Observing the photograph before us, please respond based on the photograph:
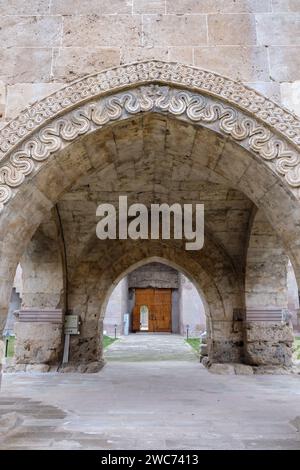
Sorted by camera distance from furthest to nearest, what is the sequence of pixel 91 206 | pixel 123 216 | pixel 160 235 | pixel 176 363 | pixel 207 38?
pixel 176 363 < pixel 160 235 < pixel 123 216 < pixel 91 206 < pixel 207 38

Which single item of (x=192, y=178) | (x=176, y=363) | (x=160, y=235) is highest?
(x=192, y=178)

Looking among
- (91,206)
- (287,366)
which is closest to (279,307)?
(287,366)

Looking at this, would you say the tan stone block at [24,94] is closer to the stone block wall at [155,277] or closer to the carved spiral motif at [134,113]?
the carved spiral motif at [134,113]

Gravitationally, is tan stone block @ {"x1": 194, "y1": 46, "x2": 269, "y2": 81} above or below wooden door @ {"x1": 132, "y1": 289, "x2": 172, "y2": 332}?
above

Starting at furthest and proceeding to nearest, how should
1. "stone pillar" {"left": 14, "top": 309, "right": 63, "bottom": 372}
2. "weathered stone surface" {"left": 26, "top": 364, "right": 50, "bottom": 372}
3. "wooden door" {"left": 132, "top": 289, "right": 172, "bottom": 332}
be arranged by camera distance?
"wooden door" {"left": 132, "top": 289, "right": 172, "bottom": 332} → "stone pillar" {"left": 14, "top": 309, "right": 63, "bottom": 372} → "weathered stone surface" {"left": 26, "top": 364, "right": 50, "bottom": 372}

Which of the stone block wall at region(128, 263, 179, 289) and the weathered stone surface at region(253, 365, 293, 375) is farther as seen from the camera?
the stone block wall at region(128, 263, 179, 289)

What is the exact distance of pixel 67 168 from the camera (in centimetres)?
324

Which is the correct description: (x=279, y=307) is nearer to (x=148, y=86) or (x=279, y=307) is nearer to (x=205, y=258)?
(x=205, y=258)

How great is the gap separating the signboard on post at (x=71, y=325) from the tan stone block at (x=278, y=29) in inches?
201

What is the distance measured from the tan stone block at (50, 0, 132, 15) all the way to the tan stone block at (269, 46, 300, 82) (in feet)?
4.19

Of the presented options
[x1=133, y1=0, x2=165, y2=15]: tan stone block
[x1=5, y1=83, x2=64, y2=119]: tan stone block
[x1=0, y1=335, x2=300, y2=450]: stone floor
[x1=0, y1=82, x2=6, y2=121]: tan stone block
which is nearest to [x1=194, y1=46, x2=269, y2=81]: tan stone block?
[x1=133, y1=0, x2=165, y2=15]: tan stone block

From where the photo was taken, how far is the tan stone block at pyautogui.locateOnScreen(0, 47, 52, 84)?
3.15 meters

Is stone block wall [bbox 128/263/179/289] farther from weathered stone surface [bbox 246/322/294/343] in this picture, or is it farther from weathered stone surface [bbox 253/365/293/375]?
weathered stone surface [bbox 253/365/293/375]
